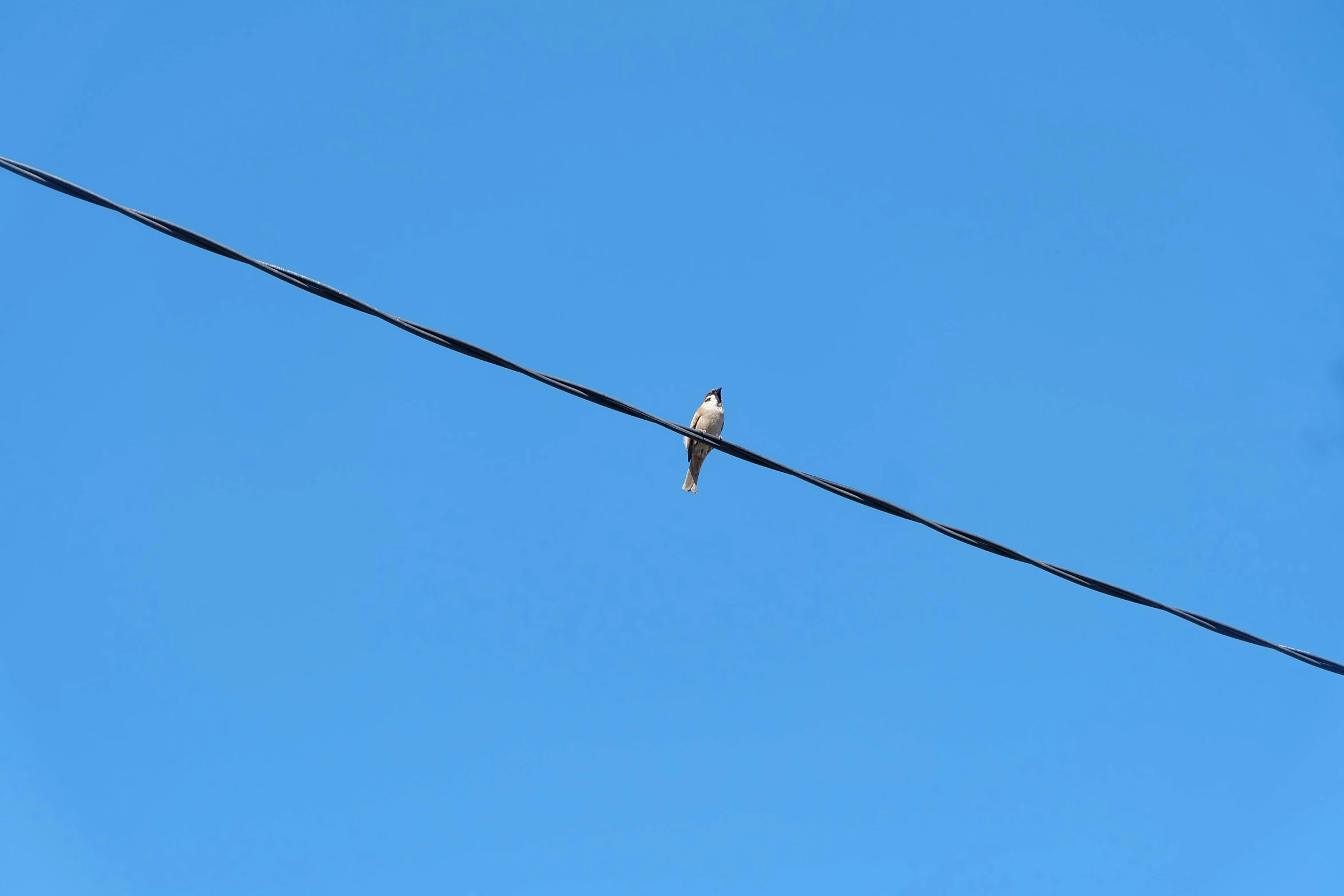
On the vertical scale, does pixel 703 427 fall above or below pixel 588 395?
above

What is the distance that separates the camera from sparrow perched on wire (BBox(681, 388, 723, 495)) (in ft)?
49.1

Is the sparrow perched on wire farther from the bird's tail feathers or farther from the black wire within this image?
the black wire

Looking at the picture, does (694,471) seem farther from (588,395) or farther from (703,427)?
(588,395)

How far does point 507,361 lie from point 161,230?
72.6 inches

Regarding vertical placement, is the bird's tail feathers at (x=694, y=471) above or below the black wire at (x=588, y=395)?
above

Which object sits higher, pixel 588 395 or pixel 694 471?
pixel 694 471

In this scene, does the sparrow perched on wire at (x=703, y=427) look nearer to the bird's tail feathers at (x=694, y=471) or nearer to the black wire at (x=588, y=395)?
the bird's tail feathers at (x=694, y=471)

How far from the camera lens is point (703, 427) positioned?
1636 cm

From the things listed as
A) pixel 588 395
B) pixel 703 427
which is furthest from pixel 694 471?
pixel 588 395

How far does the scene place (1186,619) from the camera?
6301 mm

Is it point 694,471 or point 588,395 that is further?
point 694,471

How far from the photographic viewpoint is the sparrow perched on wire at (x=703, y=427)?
15.0 m

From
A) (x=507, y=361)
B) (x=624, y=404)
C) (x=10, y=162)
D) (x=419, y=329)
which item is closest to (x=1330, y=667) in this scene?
(x=624, y=404)

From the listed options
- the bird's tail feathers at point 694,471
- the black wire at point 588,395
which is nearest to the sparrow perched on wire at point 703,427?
the bird's tail feathers at point 694,471
